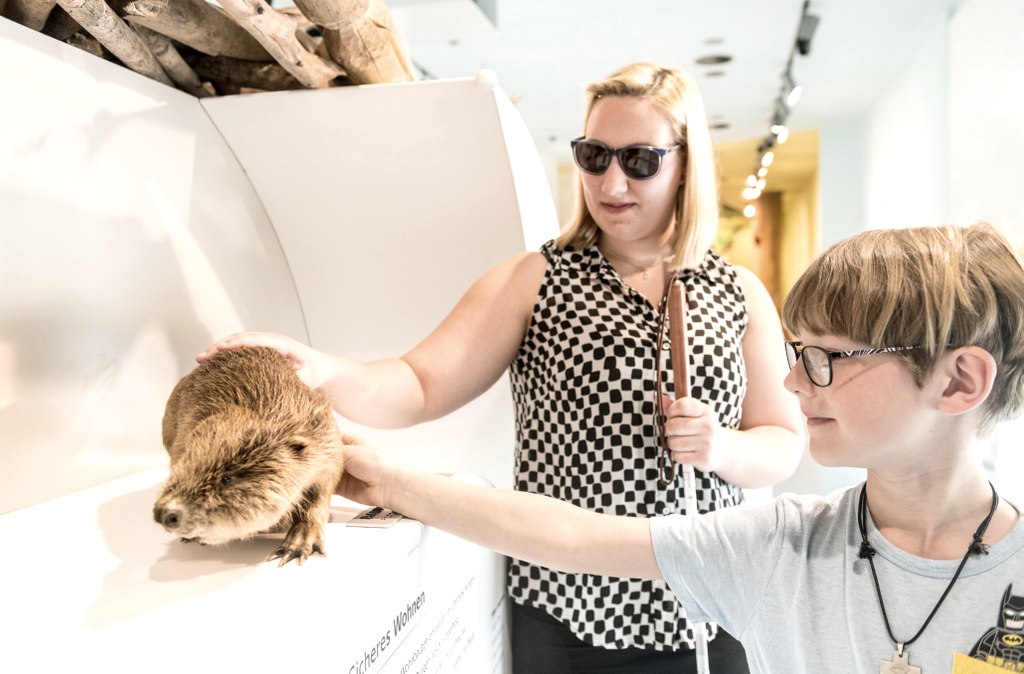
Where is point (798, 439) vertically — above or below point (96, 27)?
below

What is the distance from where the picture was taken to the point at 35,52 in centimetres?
112

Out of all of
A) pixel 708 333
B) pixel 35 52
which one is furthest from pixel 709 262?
pixel 35 52

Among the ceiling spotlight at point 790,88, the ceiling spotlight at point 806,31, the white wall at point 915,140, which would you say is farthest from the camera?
the ceiling spotlight at point 790,88

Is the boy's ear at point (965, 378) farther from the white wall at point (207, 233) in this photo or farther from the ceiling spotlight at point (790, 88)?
the ceiling spotlight at point (790, 88)

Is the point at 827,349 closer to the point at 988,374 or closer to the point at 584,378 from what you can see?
the point at 988,374

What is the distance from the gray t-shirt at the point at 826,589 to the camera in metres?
0.92

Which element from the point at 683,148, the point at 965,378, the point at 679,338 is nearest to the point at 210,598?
the point at 679,338

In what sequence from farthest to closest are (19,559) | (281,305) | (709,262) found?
(281,305) → (709,262) → (19,559)

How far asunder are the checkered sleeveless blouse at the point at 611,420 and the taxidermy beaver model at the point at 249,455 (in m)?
0.49

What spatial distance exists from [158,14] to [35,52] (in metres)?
0.18

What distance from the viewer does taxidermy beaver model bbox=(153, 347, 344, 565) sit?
0.79 m

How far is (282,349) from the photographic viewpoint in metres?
1.08

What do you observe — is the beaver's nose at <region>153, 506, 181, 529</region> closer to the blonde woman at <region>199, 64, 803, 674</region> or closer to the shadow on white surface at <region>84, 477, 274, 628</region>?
the shadow on white surface at <region>84, 477, 274, 628</region>

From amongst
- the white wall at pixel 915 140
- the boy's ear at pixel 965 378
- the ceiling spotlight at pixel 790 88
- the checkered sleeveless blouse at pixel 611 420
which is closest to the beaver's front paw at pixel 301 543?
the checkered sleeveless blouse at pixel 611 420
